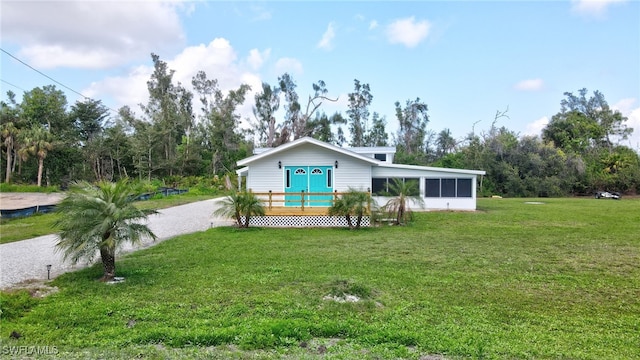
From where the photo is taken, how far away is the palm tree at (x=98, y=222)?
6027 millimetres

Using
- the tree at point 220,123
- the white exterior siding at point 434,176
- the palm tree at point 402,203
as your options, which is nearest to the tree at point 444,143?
the tree at point 220,123

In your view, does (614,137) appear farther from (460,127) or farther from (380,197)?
(380,197)

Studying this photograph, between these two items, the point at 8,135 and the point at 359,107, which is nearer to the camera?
the point at 8,135

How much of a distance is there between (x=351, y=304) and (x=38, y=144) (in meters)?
36.0

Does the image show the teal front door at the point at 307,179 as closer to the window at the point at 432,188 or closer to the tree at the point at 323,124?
the window at the point at 432,188

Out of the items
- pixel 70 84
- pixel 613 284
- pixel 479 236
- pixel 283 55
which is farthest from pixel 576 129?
pixel 70 84

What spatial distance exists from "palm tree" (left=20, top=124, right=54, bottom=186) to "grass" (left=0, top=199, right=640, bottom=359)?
29781 millimetres

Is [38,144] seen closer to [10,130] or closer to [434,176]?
[10,130]

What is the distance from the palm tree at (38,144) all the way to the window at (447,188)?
103 ft

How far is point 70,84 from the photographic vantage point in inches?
880

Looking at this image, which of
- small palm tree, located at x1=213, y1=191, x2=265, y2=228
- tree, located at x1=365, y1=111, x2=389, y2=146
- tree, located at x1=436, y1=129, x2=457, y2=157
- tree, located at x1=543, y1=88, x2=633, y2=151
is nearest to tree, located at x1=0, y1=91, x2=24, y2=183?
small palm tree, located at x1=213, y1=191, x2=265, y2=228

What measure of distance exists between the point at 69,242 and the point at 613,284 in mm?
8699

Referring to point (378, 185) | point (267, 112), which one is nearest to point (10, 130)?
point (267, 112)

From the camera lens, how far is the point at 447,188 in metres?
17.5
